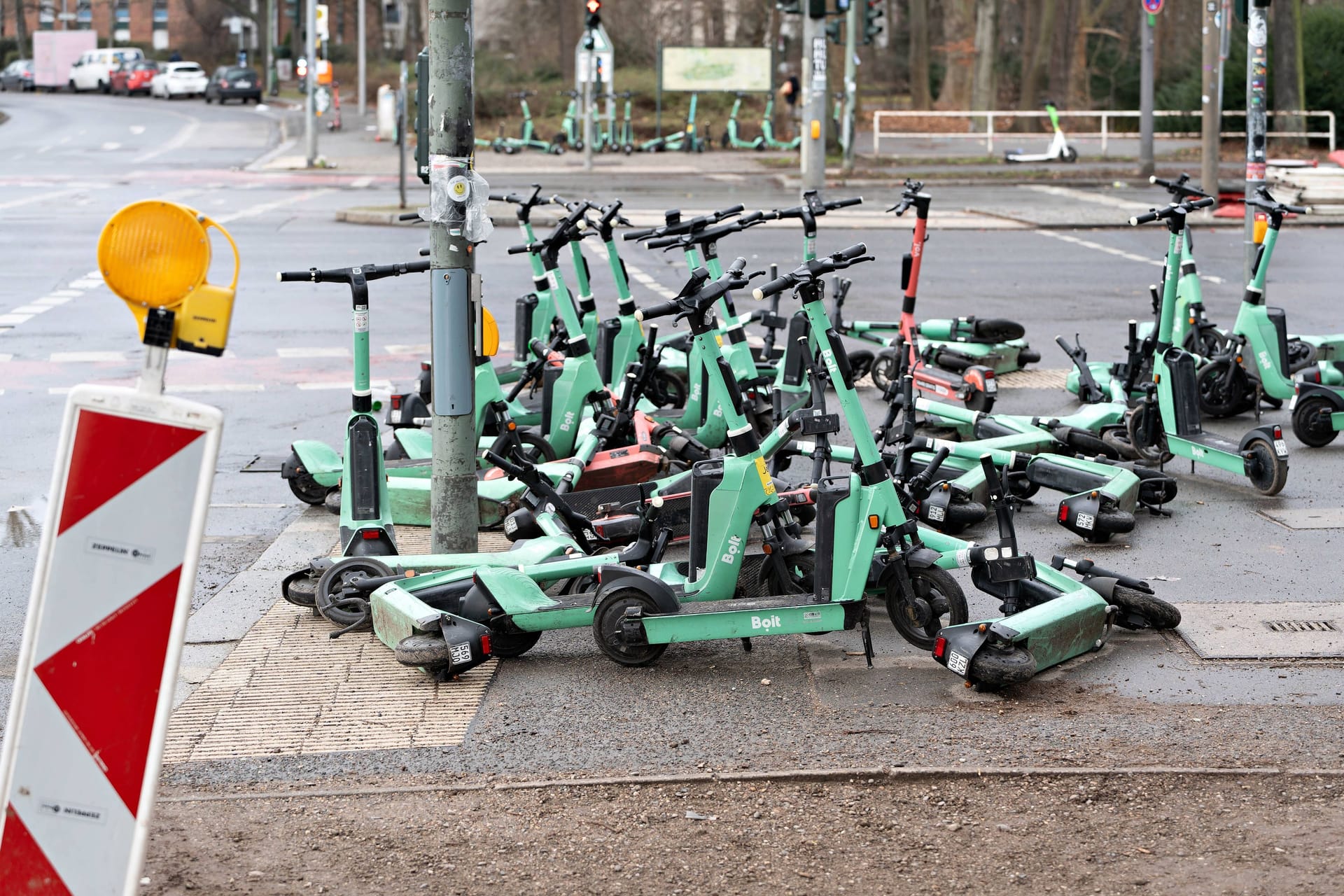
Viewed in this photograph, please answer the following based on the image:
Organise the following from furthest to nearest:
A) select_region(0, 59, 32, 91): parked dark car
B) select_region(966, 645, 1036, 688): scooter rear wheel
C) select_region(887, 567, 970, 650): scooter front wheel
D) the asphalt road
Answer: select_region(0, 59, 32, 91): parked dark car → select_region(887, 567, 970, 650): scooter front wheel → select_region(966, 645, 1036, 688): scooter rear wheel → the asphalt road

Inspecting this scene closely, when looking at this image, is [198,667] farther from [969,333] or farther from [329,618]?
[969,333]

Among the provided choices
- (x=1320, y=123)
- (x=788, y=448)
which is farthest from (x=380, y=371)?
(x=1320, y=123)

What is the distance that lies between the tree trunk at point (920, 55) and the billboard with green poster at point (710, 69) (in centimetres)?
589

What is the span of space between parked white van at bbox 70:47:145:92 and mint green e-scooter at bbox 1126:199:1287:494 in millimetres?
71096

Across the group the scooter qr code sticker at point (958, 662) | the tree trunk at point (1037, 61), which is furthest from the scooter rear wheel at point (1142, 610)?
the tree trunk at point (1037, 61)

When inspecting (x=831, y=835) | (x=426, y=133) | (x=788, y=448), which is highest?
(x=426, y=133)

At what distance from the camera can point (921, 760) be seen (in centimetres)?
484

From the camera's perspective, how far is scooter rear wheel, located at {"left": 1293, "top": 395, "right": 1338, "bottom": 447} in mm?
9516

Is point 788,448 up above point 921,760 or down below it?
above

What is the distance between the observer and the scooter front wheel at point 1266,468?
827cm

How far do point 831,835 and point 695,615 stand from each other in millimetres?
1395

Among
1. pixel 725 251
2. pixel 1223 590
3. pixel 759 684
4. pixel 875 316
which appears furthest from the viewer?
pixel 725 251

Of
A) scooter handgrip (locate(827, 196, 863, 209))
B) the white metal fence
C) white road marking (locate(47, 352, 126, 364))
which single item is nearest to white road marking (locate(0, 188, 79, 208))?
white road marking (locate(47, 352, 126, 364))

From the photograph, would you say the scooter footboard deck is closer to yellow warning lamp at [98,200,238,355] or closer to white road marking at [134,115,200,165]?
yellow warning lamp at [98,200,238,355]
